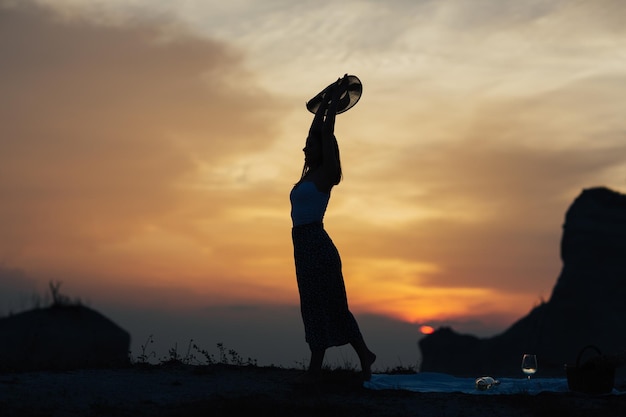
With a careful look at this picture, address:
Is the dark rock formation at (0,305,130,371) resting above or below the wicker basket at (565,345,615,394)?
above

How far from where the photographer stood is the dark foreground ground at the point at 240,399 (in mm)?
9516

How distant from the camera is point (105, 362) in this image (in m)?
12.7

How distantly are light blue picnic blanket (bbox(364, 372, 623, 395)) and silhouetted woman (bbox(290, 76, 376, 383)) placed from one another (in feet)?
2.73

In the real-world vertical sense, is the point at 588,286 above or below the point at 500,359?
above

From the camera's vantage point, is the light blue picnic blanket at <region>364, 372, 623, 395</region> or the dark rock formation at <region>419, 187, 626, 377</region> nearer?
the light blue picnic blanket at <region>364, 372, 623, 395</region>

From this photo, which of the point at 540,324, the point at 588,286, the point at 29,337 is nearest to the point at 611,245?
the point at 588,286

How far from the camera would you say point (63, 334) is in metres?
37.8

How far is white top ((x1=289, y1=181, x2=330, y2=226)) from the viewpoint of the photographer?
11.1 m

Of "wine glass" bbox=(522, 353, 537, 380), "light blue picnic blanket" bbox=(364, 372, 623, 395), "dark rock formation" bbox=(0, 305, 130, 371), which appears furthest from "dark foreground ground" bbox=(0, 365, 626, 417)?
"dark rock formation" bbox=(0, 305, 130, 371)

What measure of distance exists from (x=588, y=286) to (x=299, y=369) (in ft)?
167

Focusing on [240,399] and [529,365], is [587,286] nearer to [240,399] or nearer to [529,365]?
[529,365]

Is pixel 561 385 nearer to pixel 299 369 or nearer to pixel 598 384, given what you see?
pixel 598 384

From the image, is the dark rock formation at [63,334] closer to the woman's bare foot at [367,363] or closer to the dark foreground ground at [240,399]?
the dark foreground ground at [240,399]

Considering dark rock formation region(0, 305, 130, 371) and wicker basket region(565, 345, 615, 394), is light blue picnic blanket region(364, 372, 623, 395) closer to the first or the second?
wicker basket region(565, 345, 615, 394)
